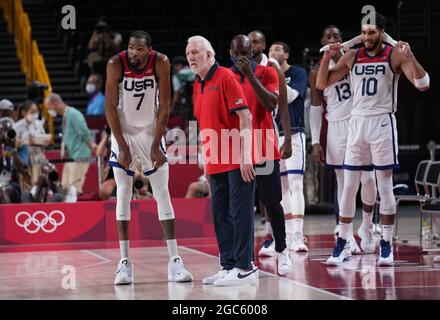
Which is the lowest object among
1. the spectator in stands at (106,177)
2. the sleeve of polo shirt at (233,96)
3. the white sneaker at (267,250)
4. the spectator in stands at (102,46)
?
the white sneaker at (267,250)

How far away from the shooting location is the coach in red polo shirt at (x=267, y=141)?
8.75 m

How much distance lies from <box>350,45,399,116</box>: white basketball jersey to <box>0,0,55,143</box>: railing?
1002 cm

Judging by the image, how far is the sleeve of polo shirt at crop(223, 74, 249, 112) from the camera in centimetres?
805

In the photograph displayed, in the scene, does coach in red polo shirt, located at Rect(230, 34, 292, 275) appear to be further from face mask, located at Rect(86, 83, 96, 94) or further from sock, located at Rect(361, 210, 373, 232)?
face mask, located at Rect(86, 83, 96, 94)

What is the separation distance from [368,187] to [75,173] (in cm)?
593

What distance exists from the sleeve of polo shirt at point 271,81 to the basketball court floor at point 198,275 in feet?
5.43

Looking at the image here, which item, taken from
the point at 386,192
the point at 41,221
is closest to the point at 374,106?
the point at 386,192

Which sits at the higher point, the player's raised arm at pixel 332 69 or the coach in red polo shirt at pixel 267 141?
the player's raised arm at pixel 332 69

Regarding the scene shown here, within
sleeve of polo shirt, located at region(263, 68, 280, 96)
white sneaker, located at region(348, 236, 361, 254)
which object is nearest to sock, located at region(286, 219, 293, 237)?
white sneaker, located at region(348, 236, 361, 254)

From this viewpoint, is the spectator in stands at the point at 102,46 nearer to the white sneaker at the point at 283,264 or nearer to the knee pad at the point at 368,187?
the knee pad at the point at 368,187

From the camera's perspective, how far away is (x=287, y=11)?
2325 cm

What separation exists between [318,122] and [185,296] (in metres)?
4.08

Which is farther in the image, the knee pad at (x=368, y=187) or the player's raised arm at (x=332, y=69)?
the knee pad at (x=368, y=187)

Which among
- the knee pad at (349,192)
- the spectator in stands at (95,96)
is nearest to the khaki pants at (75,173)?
the spectator in stands at (95,96)
